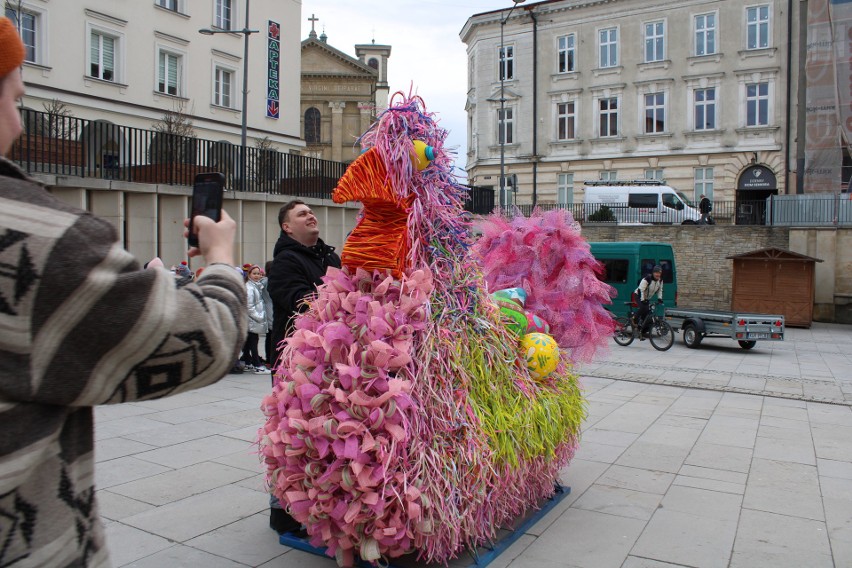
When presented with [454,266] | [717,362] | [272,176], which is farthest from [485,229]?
[272,176]

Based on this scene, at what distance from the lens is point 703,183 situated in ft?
109

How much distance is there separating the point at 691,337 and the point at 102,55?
59.9ft

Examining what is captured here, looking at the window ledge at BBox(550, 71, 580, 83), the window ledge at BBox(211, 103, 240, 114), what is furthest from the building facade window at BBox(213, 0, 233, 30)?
the window ledge at BBox(550, 71, 580, 83)

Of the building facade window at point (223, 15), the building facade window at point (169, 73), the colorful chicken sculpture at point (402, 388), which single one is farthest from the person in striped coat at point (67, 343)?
the building facade window at point (223, 15)

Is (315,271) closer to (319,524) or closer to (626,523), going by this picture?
(319,524)

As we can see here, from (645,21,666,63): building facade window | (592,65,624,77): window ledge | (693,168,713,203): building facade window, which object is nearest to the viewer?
(693,168,713,203): building facade window

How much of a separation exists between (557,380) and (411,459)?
1518mm

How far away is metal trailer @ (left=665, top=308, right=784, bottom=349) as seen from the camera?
586 inches

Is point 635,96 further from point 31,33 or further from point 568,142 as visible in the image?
point 31,33

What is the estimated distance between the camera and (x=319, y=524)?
11.3 ft

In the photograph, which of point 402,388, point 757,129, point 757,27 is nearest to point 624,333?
point 402,388

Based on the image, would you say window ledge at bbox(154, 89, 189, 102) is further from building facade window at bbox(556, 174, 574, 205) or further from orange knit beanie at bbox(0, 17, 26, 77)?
orange knit beanie at bbox(0, 17, 26, 77)

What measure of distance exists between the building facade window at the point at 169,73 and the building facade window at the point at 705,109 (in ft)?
75.6

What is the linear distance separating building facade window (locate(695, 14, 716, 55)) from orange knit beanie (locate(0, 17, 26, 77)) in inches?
1425
